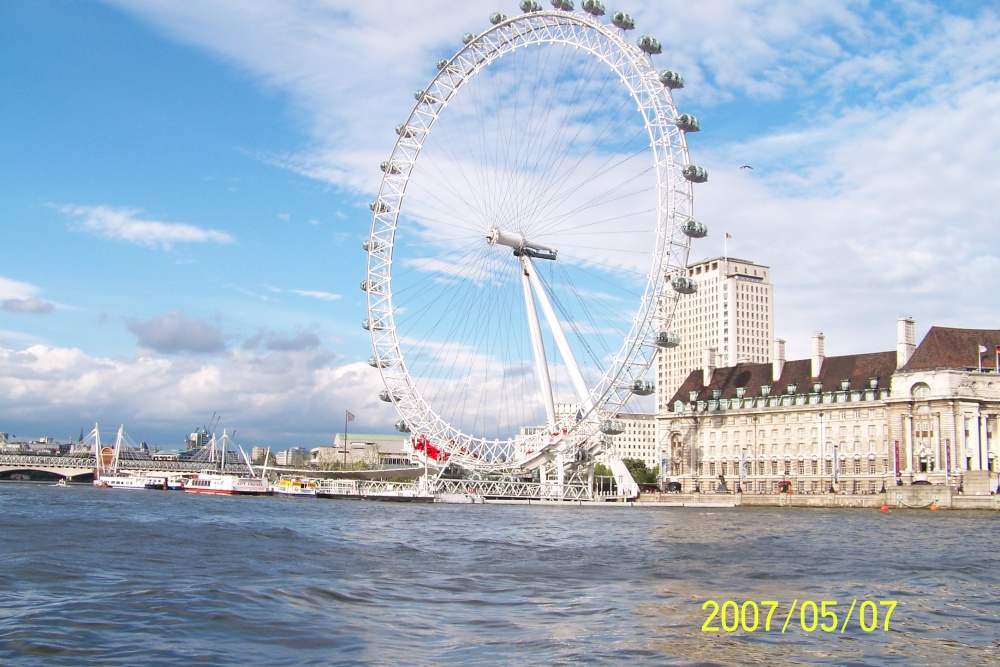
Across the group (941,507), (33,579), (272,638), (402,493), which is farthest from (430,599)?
(402,493)

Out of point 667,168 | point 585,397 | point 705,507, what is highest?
point 667,168

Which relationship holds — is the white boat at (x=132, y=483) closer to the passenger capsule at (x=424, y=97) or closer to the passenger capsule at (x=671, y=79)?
the passenger capsule at (x=424, y=97)

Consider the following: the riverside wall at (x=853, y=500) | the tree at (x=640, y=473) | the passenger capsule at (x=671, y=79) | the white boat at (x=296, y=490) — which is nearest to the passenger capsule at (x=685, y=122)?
the passenger capsule at (x=671, y=79)

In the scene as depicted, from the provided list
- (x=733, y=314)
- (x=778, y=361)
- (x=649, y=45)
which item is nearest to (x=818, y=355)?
(x=778, y=361)

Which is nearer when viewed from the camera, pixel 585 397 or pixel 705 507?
pixel 585 397

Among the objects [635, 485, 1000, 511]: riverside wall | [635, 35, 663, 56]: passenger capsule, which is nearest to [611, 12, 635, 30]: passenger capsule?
[635, 35, 663, 56]: passenger capsule

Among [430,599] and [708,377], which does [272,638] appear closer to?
[430,599]

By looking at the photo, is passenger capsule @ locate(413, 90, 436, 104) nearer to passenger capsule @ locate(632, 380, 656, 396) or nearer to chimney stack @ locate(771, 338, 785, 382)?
passenger capsule @ locate(632, 380, 656, 396)

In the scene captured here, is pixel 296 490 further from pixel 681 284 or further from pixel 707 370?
pixel 681 284
